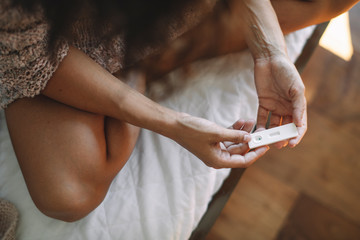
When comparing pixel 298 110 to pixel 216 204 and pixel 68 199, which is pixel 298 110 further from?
pixel 68 199

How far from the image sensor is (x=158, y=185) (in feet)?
2.16

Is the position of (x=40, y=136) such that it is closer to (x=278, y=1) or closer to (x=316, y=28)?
(x=278, y=1)

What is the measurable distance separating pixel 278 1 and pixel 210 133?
1.31 feet

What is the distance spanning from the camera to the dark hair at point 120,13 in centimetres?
32

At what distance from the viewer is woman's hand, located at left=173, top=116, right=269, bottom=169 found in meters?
0.54

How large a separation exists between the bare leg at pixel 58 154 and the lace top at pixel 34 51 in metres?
0.05

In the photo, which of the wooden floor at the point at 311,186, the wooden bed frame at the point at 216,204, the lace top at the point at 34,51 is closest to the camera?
the lace top at the point at 34,51

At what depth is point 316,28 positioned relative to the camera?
32.6 inches

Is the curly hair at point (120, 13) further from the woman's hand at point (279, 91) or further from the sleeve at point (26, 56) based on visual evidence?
the woman's hand at point (279, 91)

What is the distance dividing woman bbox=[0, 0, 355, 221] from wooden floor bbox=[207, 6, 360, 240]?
0.40m

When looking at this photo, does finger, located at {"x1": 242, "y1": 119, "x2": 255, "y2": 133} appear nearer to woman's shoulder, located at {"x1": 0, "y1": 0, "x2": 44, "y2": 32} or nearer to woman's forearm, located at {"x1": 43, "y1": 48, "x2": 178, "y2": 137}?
woman's forearm, located at {"x1": 43, "y1": 48, "x2": 178, "y2": 137}

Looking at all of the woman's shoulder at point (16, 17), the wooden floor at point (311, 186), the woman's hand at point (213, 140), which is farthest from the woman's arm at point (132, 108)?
the wooden floor at point (311, 186)

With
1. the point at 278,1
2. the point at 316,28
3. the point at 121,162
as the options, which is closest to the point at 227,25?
the point at 278,1

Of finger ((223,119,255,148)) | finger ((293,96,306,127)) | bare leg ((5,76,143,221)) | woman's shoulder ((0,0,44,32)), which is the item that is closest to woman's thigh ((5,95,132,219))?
bare leg ((5,76,143,221))
